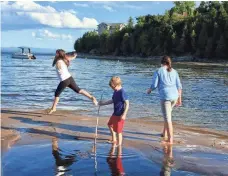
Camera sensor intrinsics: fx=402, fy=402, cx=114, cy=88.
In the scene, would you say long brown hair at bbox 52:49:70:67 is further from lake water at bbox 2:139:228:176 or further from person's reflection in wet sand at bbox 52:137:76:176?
person's reflection in wet sand at bbox 52:137:76:176

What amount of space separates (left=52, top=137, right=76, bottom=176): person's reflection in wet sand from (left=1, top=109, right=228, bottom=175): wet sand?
3.01ft

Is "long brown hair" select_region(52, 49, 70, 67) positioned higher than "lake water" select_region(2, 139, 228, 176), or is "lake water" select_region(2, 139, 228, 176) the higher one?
"long brown hair" select_region(52, 49, 70, 67)

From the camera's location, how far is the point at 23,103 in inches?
650

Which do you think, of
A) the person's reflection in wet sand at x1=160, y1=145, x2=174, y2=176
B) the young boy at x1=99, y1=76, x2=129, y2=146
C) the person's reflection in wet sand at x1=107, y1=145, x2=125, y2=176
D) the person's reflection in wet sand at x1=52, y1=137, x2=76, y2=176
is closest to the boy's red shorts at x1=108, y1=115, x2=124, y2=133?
the young boy at x1=99, y1=76, x2=129, y2=146

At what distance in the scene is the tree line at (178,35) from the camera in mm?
104062

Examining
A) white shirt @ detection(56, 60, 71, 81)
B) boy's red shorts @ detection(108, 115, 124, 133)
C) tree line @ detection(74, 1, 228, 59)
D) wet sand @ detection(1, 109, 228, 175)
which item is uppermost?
tree line @ detection(74, 1, 228, 59)

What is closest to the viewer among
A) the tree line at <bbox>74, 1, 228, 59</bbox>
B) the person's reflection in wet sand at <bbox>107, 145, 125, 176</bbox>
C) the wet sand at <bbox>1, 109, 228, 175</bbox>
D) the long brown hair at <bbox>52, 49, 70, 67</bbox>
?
the person's reflection in wet sand at <bbox>107, 145, 125, 176</bbox>

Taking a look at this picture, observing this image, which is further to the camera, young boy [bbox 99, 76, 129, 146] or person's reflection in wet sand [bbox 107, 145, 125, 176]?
young boy [bbox 99, 76, 129, 146]

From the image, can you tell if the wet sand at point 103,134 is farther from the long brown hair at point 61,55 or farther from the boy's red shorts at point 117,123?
the long brown hair at point 61,55

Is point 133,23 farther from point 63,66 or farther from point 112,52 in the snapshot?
point 63,66

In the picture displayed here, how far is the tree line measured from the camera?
341 ft

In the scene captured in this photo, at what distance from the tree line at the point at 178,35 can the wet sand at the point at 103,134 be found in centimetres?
9137

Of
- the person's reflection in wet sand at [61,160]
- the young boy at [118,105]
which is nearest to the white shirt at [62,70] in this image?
the young boy at [118,105]

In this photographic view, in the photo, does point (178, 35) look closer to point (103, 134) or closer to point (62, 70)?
point (62, 70)
